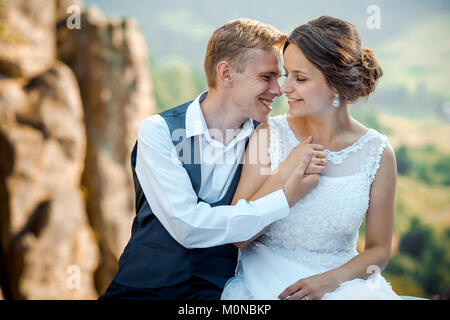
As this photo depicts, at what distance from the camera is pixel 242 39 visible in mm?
2105

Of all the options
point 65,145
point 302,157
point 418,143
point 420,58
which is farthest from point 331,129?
point 420,58

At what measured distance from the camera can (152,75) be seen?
326 inches

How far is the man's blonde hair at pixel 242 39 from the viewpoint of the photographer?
6.88 ft

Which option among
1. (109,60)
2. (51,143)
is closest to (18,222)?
(51,143)

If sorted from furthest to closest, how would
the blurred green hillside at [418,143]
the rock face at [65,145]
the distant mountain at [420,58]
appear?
the distant mountain at [420,58] → the blurred green hillside at [418,143] → the rock face at [65,145]

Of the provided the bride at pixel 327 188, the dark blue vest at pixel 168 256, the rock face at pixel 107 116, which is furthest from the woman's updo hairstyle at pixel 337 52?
the rock face at pixel 107 116

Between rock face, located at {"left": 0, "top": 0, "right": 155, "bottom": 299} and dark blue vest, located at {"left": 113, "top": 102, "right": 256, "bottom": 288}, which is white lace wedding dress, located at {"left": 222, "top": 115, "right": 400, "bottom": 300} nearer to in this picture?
dark blue vest, located at {"left": 113, "top": 102, "right": 256, "bottom": 288}

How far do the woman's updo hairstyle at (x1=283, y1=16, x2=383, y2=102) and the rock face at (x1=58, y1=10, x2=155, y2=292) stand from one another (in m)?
4.34

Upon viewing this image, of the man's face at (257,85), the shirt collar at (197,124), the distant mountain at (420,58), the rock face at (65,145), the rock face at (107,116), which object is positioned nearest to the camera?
the shirt collar at (197,124)

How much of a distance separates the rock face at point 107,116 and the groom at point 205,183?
3.92 metres

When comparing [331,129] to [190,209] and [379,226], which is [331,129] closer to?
[379,226]

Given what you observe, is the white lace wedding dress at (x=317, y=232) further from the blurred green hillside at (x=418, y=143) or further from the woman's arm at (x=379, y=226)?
the blurred green hillside at (x=418, y=143)

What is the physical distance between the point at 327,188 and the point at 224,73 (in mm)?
766

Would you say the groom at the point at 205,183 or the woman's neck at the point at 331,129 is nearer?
the groom at the point at 205,183
